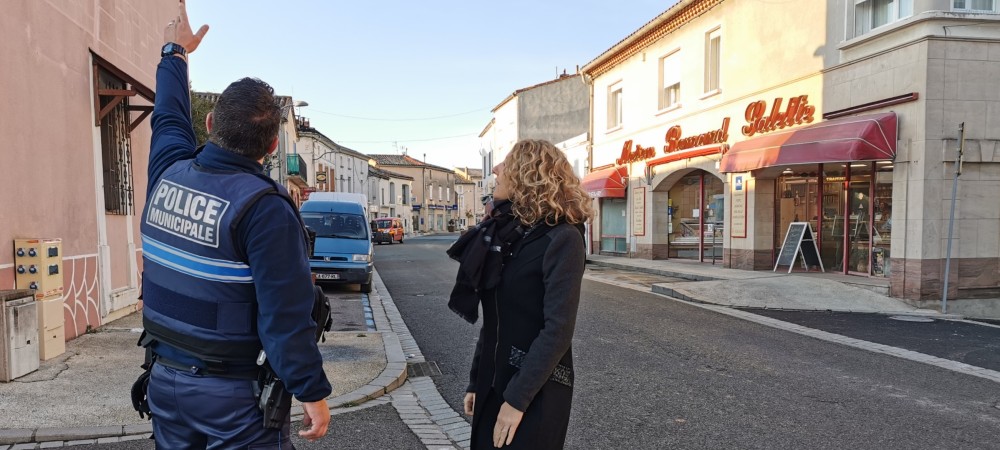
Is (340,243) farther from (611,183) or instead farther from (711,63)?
(611,183)

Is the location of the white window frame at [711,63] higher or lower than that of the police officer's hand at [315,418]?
higher

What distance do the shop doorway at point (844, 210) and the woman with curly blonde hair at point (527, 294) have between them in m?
11.6

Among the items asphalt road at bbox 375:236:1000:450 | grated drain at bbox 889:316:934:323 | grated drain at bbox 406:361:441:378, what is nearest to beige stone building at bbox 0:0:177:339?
grated drain at bbox 406:361:441:378

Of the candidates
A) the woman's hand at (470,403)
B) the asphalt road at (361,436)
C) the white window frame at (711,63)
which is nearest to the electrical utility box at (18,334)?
the asphalt road at (361,436)

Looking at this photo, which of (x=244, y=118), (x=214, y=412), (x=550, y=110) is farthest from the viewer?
(x=550, y=110)

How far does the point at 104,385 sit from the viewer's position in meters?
4.95

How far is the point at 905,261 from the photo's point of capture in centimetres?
1041

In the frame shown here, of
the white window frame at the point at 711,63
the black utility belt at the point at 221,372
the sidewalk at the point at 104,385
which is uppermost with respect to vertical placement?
the white window frame at the point at 711,63

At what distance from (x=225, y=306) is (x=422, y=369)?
440cm

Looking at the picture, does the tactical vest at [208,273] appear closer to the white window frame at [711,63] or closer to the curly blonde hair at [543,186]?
the curly blonde hair at [543,186]

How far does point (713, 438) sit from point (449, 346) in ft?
12.2

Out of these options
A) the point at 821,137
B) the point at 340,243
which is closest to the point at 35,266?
the point at 340,243

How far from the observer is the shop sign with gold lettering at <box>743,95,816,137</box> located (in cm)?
1278

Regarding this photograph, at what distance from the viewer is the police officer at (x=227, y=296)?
1.84 m
